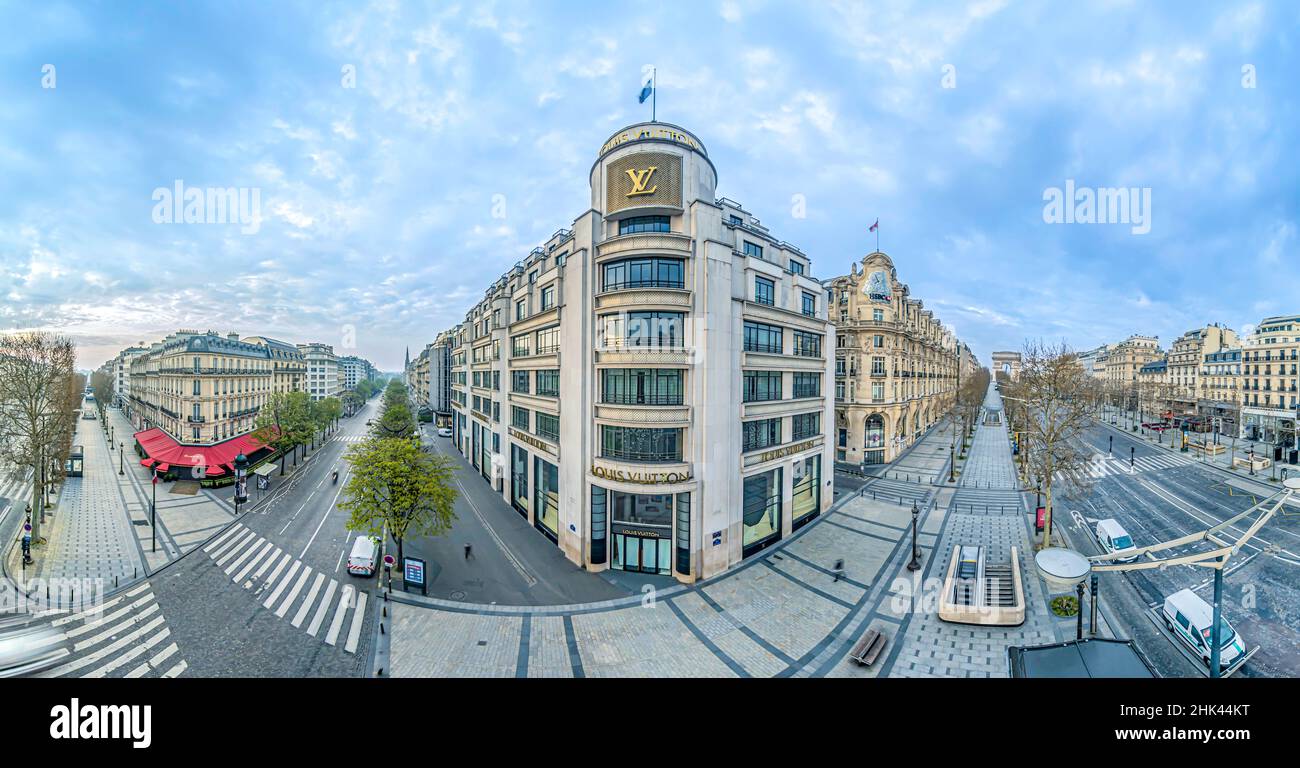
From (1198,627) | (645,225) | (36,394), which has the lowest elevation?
(1198,627)

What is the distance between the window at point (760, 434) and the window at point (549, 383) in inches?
395

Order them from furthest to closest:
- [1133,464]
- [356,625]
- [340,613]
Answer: [1133,464] < [340,613] < [356,625]

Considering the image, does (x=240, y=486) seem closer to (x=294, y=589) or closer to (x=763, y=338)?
(x=294, y=589)

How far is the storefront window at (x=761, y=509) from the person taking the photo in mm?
22500

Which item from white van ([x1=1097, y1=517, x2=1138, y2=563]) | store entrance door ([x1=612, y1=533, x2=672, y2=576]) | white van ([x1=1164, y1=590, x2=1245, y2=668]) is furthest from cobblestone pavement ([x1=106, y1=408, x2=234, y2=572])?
white van ([x1=1097, y1=517, x2=1138, y2=563])

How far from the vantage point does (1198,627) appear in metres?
14.5

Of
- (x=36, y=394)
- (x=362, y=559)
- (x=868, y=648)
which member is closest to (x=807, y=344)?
(x=868, y=648)

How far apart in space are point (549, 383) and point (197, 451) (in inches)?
1358

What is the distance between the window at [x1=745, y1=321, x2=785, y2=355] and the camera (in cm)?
2255

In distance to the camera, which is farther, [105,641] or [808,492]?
[808,492]

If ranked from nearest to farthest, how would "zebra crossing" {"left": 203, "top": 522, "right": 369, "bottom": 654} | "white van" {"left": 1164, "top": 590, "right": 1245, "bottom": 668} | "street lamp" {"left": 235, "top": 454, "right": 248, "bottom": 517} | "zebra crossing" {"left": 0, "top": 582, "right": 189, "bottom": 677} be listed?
"zebra crossing" {"left": 0, "top": 582, "right": 189, "bottom": 677}
"white van" {"left": 1164, "top": 590, "right": 1245, "bottom": 668}
"zebra crossing" {"left": 203, "top": 522, "right": 369, "bottom": 654}
"street lamp" {"left": 235, "top": 454, "right": 248, "bottom": 517}

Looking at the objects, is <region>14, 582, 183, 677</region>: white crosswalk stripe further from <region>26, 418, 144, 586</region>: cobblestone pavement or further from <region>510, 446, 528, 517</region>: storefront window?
<region>510, 446, 528, 517</region>: storefront window

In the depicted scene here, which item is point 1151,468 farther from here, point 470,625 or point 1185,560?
point 470,625

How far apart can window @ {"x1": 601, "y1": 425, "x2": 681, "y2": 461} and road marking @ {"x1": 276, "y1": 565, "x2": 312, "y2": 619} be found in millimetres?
14035
